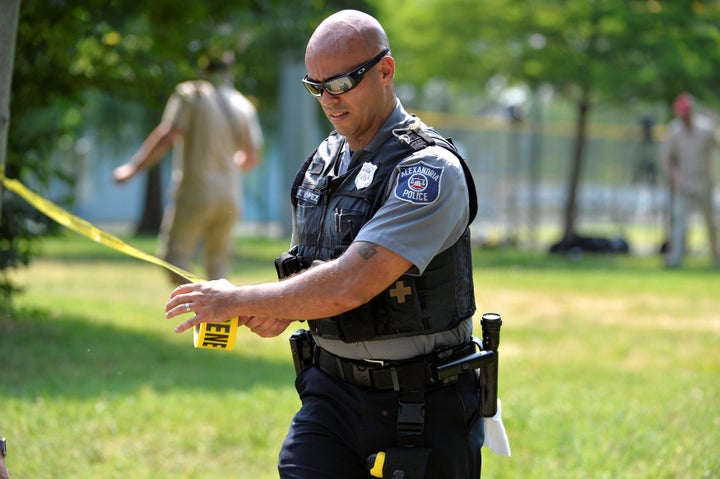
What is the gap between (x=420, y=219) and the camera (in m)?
3.45

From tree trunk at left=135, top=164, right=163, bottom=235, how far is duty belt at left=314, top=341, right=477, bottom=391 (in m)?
25.1

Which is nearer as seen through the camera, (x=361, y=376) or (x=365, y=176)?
(x=365, y=176)

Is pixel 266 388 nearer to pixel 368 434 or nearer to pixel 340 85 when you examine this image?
pixel 368 434

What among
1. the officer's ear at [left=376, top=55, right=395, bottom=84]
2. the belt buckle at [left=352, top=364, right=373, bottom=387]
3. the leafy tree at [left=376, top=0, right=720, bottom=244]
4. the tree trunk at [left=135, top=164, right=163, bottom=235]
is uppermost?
the leafy tree at [left=376, top=0, right=720, bottom=244]

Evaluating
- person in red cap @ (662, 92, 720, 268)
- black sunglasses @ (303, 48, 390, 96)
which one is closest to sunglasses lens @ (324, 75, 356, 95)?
black sunglasses @ (303, 48, 390, 96)

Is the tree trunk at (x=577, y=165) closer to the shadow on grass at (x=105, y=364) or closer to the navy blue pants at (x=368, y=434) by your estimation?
the shadow on grass at (x=105, y=364)

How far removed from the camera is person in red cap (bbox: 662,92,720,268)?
59.5 ft

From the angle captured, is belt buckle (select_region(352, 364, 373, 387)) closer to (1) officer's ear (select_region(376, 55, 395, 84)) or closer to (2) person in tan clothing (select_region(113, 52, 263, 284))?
(1) officer's ear (select_region(376, 55, 395, 84))

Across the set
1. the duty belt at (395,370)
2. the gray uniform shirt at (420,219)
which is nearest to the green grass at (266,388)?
the duty belt at (395,370)

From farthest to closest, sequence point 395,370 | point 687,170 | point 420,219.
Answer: point 687,170
point 395,370
point 420,219

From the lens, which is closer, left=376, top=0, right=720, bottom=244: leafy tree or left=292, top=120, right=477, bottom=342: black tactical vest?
left=292, top=120, right=477, bottom=342: black tactical vest

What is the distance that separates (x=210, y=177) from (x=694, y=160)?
9722 mm

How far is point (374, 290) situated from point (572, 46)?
19.3m

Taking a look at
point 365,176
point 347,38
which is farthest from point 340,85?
→ point 365,176
